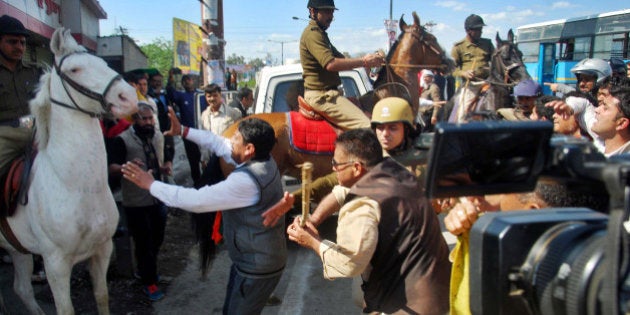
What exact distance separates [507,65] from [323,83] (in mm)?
3059

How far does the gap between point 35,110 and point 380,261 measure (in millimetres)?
2454

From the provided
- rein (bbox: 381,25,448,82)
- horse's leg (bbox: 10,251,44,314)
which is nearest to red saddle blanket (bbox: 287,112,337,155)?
rein (bbox: 381,25,448,82)

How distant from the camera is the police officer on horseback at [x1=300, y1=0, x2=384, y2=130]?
15.8 feet

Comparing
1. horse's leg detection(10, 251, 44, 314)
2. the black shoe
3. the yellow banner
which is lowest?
the black shoe

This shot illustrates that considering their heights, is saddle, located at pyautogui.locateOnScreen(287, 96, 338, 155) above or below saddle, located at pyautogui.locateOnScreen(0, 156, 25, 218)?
above

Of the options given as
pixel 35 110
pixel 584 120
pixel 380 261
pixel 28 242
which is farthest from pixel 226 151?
pixel 584 120

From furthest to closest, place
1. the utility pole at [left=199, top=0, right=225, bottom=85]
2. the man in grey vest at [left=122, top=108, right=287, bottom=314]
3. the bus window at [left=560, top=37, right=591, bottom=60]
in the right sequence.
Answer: the bus window at [left=560, top=37, right=591, bottom=60], the utility pole at [left=199, top=0, right=225, bottom=85], the man in grey vest at [left=122, top=108, right=287, bottom=314]

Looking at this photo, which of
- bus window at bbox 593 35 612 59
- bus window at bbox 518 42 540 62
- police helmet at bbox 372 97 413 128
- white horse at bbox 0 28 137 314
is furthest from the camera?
bus window at bbox 518 42 540 62

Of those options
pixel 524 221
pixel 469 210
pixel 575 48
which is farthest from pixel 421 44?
pixel 575 48

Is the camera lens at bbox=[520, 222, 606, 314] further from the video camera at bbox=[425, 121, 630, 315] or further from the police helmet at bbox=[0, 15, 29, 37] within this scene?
the police helmet at bbox=[0, 15, 29, 37]

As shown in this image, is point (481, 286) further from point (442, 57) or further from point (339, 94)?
point (442, 57)

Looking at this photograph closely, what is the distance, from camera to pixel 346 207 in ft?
6.64

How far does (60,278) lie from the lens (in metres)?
3.11

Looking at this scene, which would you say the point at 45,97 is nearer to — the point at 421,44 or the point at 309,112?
the point at 309,112
